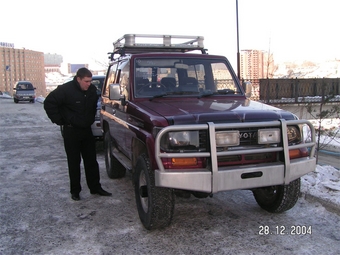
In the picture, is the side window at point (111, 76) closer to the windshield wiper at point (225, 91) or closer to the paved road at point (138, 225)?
the paved road at point (138, 225)

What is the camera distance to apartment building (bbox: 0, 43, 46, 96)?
121 metres

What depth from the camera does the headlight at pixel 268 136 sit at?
3.54m

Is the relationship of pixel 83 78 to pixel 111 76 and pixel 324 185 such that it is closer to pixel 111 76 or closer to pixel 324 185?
pixel 111 76

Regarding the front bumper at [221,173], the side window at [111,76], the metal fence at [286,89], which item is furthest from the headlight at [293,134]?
the metal fence at [286,89]

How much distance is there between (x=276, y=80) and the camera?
19312 millimetres

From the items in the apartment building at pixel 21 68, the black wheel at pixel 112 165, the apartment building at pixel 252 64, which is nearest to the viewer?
the black wheel at pixel 112 165

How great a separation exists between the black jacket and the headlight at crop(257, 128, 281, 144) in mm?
2473

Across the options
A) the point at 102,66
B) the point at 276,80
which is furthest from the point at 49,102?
the point at 276,80

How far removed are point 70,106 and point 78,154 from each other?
0.70m

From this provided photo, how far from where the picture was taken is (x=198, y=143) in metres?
3.43

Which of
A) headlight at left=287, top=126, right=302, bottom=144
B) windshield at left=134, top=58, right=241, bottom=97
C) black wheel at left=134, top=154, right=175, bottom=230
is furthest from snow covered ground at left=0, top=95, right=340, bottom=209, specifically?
black wheel at left=134, top=154, right=175, bottom=230

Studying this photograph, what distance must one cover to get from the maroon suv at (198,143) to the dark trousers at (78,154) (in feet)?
2.04

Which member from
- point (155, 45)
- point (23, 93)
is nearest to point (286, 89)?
point (155, 45)

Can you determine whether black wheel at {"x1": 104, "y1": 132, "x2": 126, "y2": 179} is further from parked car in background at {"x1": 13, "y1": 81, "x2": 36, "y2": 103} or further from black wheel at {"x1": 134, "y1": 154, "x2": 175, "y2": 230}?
parked car in background at {"x1": 13, "y1": 81, "x2": 36, "y2": 103}
